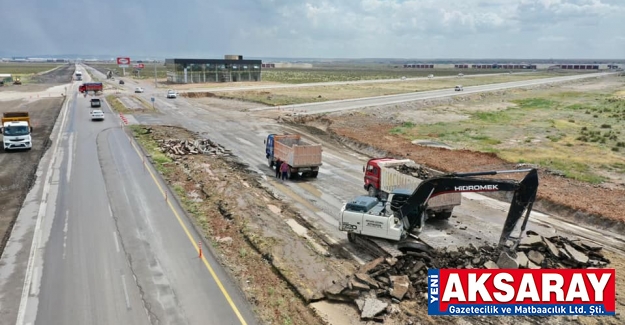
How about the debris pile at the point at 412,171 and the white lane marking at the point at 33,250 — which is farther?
the debris pile at the point at 412,171

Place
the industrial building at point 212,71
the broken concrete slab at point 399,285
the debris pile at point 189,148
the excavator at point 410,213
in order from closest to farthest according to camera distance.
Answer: the broken concrete slab at point 399,285
the excavator at point 410,213
the debris pile at point 189,148
the industrial building at point 212,71

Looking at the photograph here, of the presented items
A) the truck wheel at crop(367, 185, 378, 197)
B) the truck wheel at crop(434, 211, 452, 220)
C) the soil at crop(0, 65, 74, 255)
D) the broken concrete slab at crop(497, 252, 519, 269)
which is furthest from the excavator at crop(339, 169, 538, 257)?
the soil at crop(0, 65, 74, 255)

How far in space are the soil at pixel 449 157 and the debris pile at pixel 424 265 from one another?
7.14 metres

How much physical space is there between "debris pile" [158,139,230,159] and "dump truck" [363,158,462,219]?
2005 cm

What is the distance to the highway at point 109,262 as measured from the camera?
1727cm

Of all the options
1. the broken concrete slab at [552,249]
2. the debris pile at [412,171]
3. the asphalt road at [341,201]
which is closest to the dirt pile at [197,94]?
the asphalt road at [341,201]

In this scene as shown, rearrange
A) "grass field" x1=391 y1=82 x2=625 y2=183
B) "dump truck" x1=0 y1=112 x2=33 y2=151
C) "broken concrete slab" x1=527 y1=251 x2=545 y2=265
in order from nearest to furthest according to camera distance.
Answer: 1. "broken concrete slab" x1=527 y1=251 x2=545 y2=265
2. "grass field" x1=391 y1=82 x2=625 y2=183
3. "dump truck" x1=0 y1=112 x2=33 y2=151

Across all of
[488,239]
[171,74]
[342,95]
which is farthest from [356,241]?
[171,74]

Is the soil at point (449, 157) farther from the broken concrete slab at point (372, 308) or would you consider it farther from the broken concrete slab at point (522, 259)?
the broken concrete slab at point (372, 308)

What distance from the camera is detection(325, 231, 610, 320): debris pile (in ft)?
60.5

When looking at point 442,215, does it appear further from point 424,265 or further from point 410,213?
point 424,265

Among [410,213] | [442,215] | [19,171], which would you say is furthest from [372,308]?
[19,171]

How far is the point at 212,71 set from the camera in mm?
145000

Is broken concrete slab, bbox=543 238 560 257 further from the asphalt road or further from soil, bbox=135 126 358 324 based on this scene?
soil, bbox=135 126 358 324
